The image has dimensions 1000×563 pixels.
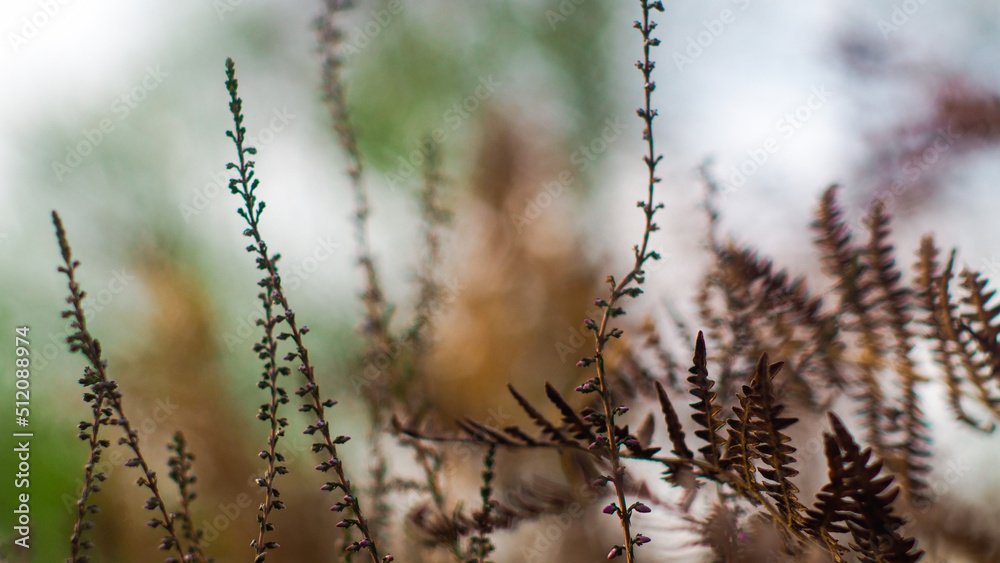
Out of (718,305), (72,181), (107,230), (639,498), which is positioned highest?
(72,181)

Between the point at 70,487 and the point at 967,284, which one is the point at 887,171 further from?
the point at 70,487

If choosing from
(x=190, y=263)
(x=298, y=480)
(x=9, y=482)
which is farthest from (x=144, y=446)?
(x=190, y=263)

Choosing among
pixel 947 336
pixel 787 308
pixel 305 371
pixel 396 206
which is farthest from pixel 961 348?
pixel 396 206

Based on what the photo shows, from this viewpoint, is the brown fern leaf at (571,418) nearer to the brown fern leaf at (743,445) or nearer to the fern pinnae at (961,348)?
the brown fern leaf at (743,445)

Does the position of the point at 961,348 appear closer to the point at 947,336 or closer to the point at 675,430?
the point at 947,336

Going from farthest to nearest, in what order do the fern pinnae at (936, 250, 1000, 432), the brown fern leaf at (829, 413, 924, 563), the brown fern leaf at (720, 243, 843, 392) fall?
the brown fern leaf at (720, 243, 843, 392)
the fern pinnae at (936, 250, 1000, 432)
the brown fern leaf at (829, 413, 924, 563)

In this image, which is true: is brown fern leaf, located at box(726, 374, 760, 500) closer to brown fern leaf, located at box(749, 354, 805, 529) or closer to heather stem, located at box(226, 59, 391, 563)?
brown fern leaf, located at box(749, 354, 805, 529)

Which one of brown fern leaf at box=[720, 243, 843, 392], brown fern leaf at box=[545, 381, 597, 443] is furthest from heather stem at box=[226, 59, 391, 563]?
brown fern leaf at box=[720, 243, 843, 392]
